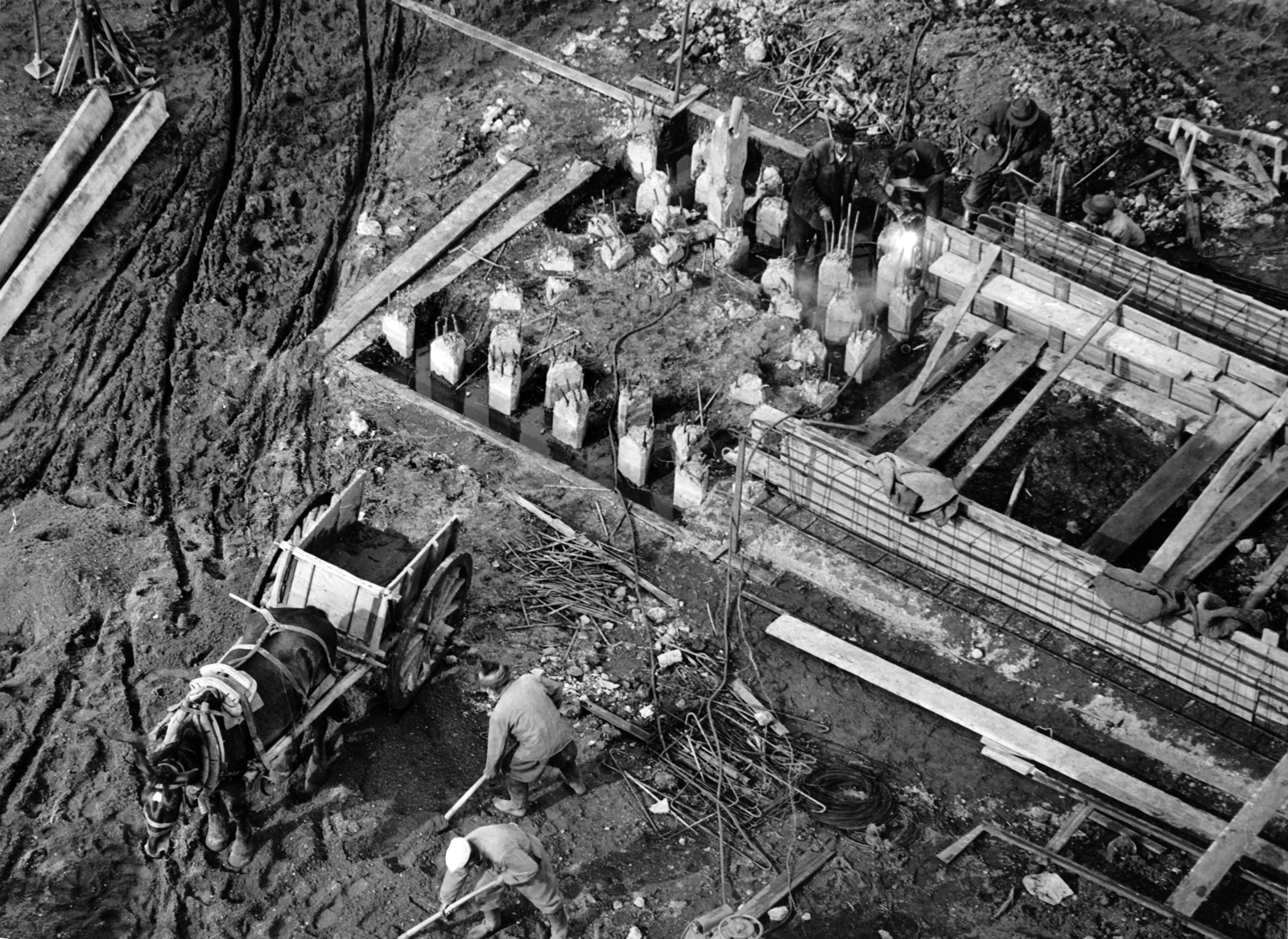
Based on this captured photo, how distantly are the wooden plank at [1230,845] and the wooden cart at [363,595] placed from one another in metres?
5.17

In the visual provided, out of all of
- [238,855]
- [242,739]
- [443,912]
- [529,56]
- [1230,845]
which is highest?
[529,56]

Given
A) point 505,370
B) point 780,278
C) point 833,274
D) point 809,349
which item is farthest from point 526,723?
point 833,274

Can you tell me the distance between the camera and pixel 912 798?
451 inches

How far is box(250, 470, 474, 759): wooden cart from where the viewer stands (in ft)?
36.5

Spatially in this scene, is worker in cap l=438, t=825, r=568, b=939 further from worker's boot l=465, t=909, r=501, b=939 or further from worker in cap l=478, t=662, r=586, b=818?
worker in cap l=478, t=662, r=586, b=818

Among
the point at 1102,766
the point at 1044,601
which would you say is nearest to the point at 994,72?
the point at 1044,601

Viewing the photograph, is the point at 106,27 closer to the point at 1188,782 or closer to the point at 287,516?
the point at 287,516

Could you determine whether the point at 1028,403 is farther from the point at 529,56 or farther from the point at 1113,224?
the point at 529,56

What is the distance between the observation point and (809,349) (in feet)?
47.9

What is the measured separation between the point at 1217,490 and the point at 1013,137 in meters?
4.37

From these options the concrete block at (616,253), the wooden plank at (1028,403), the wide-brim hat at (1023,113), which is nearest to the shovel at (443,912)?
the wooden plank at (1028,403)

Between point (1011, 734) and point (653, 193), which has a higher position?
point (653, 193)

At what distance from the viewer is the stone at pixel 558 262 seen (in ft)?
51.2

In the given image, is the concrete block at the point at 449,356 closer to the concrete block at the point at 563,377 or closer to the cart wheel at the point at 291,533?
the concrete block at the point at 563,377
